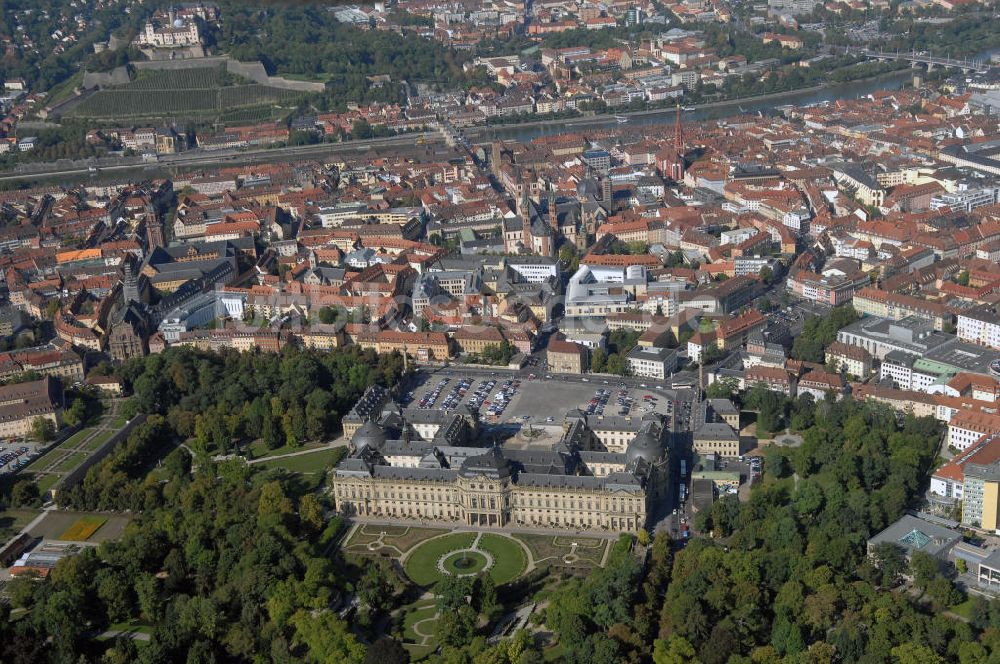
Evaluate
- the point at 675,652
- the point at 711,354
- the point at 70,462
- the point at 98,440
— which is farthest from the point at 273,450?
the point at 675,652

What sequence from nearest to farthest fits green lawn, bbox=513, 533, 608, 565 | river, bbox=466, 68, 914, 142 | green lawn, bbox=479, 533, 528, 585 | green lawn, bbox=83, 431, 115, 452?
green lawn, bbox=479, 533, 528, 585 → green lawn, bbox=513, 533, 608, 565 → green lawn, bbox=83, 431, 115, 452 → river, bbox=466, 68, 914, 142

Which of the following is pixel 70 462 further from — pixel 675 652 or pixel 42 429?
pixel 675 652

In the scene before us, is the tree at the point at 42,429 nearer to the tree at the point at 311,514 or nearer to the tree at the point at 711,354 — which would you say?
the tree at the point at 311,514

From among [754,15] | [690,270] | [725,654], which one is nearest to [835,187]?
[690,270]

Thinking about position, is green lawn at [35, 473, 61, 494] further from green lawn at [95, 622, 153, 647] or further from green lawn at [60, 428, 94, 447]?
green lawn at [95, 622, 153, 647]

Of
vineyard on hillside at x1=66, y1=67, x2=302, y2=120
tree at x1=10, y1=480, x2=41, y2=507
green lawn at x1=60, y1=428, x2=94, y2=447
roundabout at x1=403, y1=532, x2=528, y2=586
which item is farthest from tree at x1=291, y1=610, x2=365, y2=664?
vineyard on hillside at x1=66, y1=67, x2=302, y2=120

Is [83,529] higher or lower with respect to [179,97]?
lower

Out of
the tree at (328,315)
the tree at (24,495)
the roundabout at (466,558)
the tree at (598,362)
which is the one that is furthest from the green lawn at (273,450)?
the tree at (598,362)
